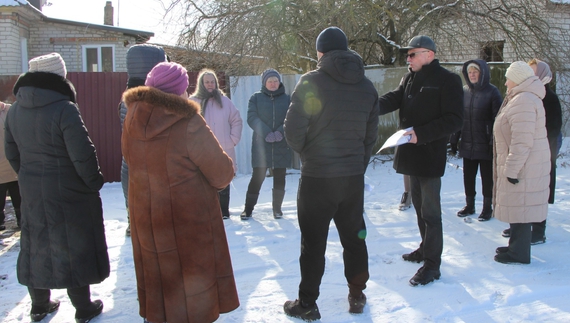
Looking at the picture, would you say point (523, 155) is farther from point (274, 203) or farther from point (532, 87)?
point (274, 203)

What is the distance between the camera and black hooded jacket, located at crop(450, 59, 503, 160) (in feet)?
16.9

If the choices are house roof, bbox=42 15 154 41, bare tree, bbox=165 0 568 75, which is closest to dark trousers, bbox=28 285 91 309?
bare tree, bbox=165 0 568 75

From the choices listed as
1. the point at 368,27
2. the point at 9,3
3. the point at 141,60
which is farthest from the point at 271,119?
the point at 9,3

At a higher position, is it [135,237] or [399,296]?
[135,237]

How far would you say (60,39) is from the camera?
14.3m

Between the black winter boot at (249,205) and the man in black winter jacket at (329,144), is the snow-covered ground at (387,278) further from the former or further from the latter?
the man in black winter jacket at (329,144)

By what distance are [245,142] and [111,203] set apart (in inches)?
102

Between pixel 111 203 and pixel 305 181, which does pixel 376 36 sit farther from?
pixel 305 181

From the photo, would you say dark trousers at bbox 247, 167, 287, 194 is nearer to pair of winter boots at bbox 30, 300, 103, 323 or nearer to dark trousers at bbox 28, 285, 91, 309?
pair of winter boots at bbox 30, 300, 103, 323

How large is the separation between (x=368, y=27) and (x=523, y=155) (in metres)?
6.33

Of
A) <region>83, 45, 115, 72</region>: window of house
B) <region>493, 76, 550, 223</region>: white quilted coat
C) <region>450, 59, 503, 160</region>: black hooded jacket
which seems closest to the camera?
<region>493, 76, 550, 223</region>: white quilted coat

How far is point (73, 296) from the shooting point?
2.99 meters

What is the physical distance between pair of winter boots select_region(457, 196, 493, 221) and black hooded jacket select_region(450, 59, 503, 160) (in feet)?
1.66

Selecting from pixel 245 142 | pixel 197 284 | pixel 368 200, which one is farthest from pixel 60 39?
pixel 197 284
